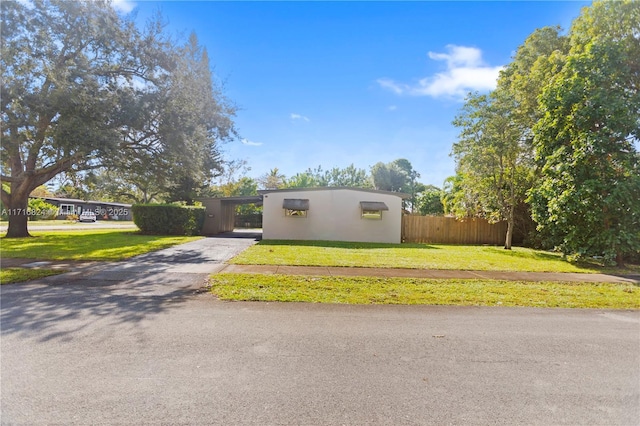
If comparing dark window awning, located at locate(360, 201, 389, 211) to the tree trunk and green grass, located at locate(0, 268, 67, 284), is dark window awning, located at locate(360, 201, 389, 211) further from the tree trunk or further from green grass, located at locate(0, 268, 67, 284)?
the tree trunk

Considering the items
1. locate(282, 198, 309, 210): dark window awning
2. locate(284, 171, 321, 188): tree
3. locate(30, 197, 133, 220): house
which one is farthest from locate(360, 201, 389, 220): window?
locate(30, 197, 133, 220): house

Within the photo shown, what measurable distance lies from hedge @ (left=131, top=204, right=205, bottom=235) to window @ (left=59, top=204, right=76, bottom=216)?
29.1m

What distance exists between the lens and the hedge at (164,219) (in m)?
19.6

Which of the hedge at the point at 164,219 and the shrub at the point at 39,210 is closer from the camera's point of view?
the hedge at the point at 164,219

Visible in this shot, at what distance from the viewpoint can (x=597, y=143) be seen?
33.1 ft

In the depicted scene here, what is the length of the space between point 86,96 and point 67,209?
38.5m

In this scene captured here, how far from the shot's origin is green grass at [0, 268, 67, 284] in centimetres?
646

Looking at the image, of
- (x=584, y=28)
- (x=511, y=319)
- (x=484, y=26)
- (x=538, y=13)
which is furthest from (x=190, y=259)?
(x=584, y=28)

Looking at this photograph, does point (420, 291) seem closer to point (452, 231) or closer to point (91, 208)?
point (452, 231)

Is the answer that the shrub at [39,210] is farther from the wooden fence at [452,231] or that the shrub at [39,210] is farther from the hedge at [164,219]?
the wooden fence at [452,231]

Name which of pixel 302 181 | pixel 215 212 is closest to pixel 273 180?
pixel 302 181

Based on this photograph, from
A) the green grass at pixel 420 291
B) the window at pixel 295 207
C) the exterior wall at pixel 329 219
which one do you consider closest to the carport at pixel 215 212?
the exterior wall at pixel 329 219

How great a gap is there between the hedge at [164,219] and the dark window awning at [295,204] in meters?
6.74

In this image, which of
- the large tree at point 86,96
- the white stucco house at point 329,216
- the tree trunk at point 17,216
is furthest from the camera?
the white stucco house at point 329,216
